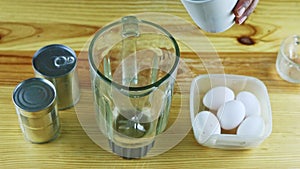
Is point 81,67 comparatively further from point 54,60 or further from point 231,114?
point 231,114

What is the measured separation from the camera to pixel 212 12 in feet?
2.63

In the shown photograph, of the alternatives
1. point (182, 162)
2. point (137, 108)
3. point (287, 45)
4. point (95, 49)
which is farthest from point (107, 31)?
point (287, 45)

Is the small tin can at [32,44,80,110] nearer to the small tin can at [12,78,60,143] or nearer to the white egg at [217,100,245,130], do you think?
the small tin can at [12,78,60,143]

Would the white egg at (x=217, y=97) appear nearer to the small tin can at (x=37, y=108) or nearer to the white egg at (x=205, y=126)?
the white egg at (x=205, y=126)

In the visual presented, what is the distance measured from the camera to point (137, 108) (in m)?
1.03

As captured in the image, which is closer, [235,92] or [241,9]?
[241,9]

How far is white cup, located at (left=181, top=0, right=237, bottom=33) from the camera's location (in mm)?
775

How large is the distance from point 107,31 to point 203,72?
0.71ft

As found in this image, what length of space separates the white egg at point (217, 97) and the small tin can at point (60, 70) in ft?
0.82

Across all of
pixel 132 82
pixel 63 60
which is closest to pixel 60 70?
pixel 63 60

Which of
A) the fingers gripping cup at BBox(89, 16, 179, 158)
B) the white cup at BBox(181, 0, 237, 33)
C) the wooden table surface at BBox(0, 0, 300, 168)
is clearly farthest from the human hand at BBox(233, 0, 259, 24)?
the wooden table surface at BBox(0, 0, 300, 168)

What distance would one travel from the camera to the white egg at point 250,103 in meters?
1.06

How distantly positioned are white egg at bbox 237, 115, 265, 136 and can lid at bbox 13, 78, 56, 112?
35 centimetres

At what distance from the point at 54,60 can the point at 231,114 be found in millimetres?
344
